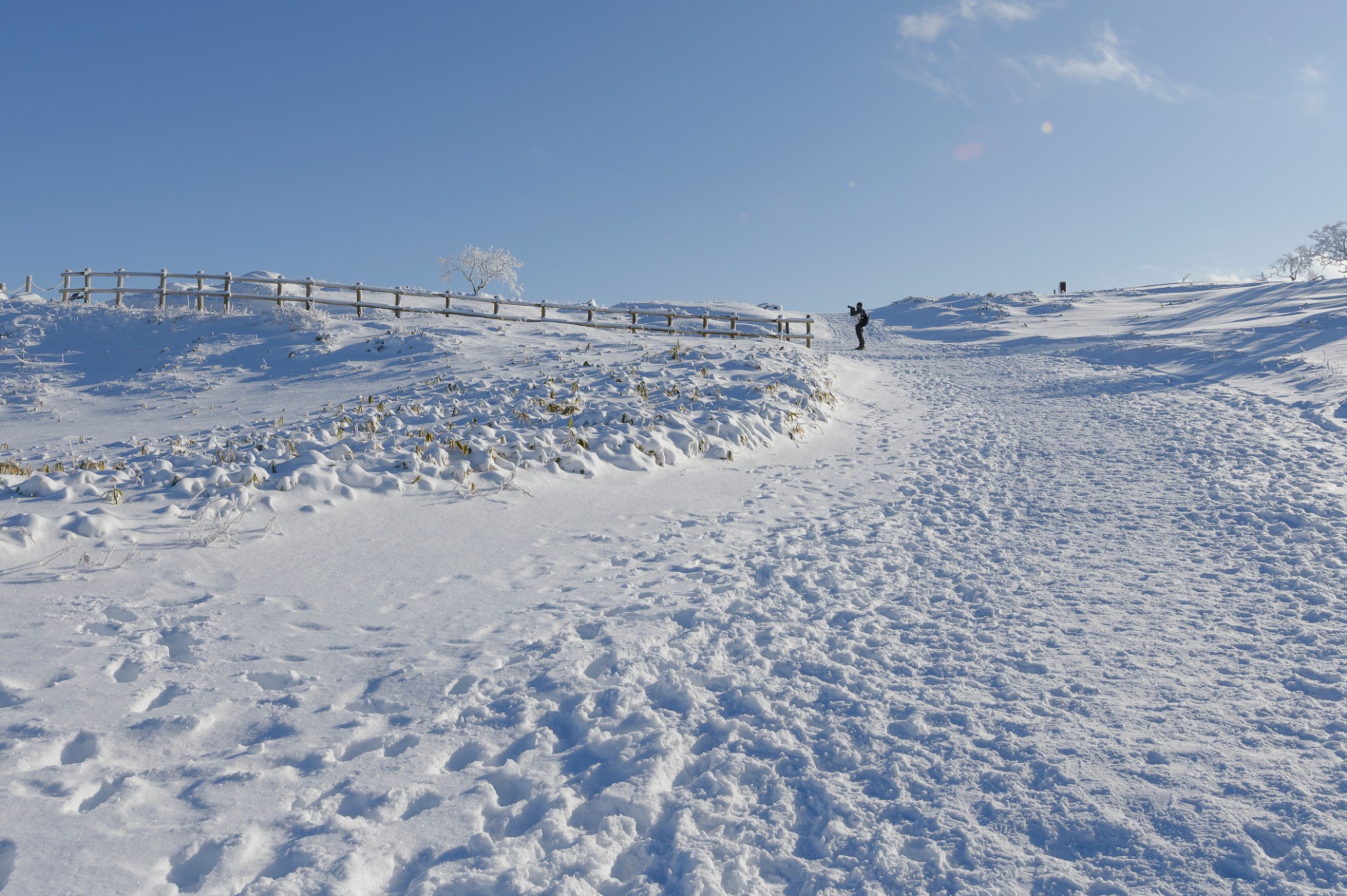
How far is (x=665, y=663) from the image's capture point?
4574mm

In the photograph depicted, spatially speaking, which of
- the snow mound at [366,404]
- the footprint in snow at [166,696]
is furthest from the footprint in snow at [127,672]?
the snow mound at [366,404]

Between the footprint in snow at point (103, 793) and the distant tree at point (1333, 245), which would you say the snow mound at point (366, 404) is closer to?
the footprint in snow at point (103, 793)

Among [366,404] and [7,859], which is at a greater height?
[366,404]

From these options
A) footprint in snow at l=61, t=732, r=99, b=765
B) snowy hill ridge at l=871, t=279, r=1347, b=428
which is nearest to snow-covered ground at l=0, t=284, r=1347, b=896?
footprint in snow at l=61, t=732, r=99, b=765

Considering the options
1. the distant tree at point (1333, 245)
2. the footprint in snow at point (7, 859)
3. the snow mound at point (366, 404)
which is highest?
the distant tree at point (1333, 245)

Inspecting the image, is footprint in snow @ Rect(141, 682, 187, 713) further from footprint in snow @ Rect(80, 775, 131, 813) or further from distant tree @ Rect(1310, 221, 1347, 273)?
distant tree @ Rect(1310, 221, 1347, 273)

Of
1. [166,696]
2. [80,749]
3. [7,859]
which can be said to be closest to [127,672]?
[166,696]

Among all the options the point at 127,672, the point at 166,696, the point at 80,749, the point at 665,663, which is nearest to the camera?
the point at 80,749

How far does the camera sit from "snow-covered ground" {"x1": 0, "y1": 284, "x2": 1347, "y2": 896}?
2955mm

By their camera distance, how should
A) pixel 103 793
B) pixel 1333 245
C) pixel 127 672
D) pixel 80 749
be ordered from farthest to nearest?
pixel 1333 245 < pixel 127 672 < pixel 80 749 < pixel 103 793

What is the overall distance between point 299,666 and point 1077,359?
24.0 m

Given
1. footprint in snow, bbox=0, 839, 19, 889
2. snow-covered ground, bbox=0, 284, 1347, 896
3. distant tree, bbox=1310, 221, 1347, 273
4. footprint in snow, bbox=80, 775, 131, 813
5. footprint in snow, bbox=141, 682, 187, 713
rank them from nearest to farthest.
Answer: footprint in snow, bbox=0, 839, 19, 889 → snow-covered ground, bbox=0, 284, 1347, 896 → footprint in snow, bbox=80, 775, 131, 813 → footprint in snow, bbox=141, 682, 187, 713 → distant tree, bbox=1310, 221, 1347, 273

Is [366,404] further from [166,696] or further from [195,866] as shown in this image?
[195,866]

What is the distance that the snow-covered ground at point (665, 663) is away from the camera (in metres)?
2.96
